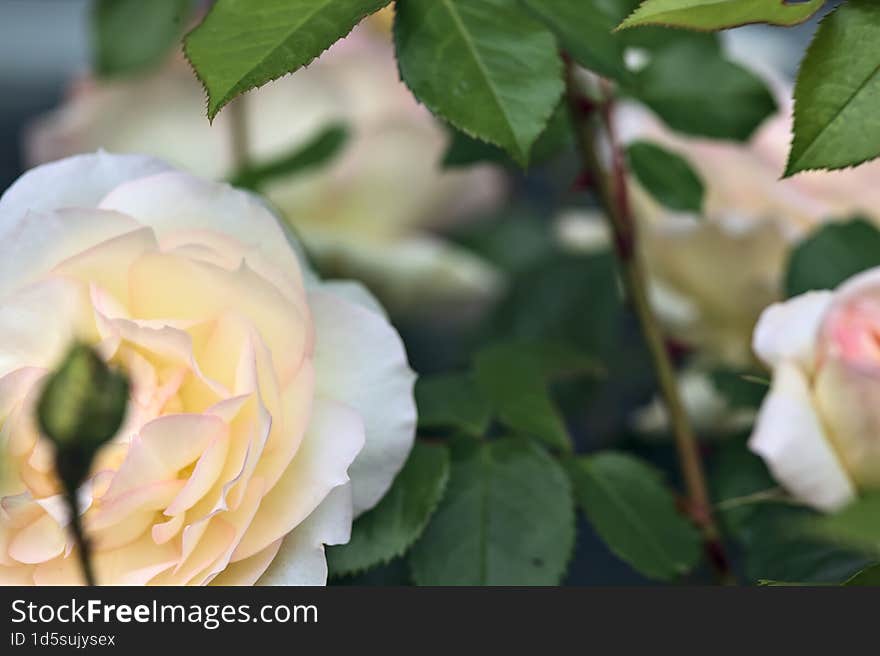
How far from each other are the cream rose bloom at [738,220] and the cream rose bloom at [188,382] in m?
0.20

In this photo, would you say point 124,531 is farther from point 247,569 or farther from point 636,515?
point 636,515

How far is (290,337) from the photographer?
0.27 meters

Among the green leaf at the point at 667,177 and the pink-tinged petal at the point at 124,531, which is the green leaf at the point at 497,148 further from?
the pink-tinged petal at the point at 124,531

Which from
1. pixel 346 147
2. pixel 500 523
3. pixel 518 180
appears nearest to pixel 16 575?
pixel 500 523

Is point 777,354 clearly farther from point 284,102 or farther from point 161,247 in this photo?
point 284,102

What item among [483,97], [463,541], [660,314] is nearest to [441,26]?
[483,97]

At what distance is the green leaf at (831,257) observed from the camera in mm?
364

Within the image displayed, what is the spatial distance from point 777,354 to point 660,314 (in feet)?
0.69

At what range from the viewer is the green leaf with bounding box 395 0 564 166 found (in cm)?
26

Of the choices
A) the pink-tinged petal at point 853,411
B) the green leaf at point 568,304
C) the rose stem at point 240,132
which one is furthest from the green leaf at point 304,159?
the pink-tinged petal at point 853,411

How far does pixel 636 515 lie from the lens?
0.33 meters

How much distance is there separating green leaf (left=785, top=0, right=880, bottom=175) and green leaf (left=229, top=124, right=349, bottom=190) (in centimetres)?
25

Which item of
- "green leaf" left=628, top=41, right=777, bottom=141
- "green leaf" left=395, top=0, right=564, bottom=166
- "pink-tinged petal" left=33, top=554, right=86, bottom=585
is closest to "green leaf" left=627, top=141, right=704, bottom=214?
"green leaf" left=628, top=41, right=777, bottom=141

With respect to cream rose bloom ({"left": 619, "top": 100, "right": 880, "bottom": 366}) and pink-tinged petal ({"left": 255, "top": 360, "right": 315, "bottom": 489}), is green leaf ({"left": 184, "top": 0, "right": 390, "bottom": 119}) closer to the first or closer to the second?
pink-tinged petal ({"left": 255, "top": 360, "right": 315, "bottom": 489})
